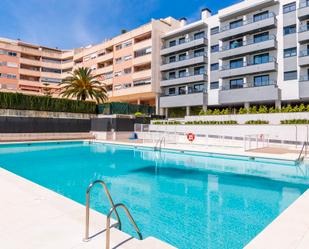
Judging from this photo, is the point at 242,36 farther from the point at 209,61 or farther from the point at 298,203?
the point at 298,203

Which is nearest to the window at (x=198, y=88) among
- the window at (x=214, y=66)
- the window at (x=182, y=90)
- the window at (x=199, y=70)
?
the window at (x=182, y=90)

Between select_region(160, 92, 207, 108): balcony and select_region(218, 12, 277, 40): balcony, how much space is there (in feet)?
32.0

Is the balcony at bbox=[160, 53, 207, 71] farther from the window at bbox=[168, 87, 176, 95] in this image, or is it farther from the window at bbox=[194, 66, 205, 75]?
the window at bbox=[168, 87, 176, 95]

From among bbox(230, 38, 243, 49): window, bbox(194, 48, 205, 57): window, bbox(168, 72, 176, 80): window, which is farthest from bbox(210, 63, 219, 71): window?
bbox(168, 72, 176, 80): window

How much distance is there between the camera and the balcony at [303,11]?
2769 cm

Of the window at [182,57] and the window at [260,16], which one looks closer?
the window at [260,16]

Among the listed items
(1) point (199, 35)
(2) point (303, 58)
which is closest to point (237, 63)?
(2) point (303, 58)

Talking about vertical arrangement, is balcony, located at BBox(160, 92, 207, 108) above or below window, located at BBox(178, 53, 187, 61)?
below

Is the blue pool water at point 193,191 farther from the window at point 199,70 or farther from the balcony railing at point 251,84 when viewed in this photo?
the window at point 199,70

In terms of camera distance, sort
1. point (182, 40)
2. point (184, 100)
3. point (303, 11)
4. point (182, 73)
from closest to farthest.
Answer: point (303, 11) < point (184, 100) < point (182, 73) < point (182, 40)

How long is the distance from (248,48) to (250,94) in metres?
6.94

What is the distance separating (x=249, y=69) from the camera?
32188 mm

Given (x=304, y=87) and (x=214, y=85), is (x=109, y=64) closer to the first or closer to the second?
(x=214, y=85)

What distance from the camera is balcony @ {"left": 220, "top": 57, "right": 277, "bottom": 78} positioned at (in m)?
30.4
